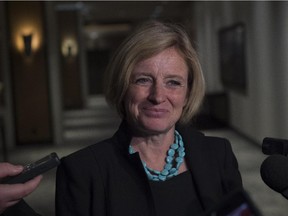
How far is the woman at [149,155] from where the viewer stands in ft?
3.81

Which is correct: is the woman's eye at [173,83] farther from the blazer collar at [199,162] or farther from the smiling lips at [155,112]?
the blazer collar at [199,162]

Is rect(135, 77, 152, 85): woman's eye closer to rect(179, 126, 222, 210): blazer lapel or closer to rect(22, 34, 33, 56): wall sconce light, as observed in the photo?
rect(179, 126, 222, 210): blazer lapel

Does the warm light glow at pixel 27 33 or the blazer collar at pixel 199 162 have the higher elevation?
the warm light glow at pixel 27 33

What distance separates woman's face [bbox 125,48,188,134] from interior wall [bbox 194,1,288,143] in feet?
15.8

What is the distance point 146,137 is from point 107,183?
6.8 inches

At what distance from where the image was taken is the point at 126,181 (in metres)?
1.19

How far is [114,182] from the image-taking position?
3.88 feet

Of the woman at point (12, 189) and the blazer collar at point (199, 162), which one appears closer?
the woman at point (12, 189)

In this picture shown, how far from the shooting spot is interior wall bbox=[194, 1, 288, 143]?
6.21 m

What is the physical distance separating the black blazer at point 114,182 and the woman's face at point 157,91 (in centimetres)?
8

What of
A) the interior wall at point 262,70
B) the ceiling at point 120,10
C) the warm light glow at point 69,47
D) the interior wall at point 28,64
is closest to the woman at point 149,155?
the interior wall at point 262,70

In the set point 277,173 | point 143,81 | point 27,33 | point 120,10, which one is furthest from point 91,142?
point 120,10

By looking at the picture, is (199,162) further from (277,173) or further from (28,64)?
(28,64)

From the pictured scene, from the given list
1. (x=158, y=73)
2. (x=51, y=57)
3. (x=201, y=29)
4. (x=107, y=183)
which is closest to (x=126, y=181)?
(x=107, y=183)
